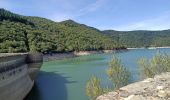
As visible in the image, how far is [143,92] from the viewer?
6664 millimetres

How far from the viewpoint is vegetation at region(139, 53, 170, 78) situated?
135ft

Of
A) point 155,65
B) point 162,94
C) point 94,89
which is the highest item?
point 162,94

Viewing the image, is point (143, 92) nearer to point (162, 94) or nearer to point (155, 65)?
point (162, 94)

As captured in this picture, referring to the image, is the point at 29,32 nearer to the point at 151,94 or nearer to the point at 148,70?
the point at 148,70

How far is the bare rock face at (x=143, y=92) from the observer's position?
6.42 m

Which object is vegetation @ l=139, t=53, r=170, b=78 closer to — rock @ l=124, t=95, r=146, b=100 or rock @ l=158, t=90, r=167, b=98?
rock @ l=158, t=90, r=167, b=98

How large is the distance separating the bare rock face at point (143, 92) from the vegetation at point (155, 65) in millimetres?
34396

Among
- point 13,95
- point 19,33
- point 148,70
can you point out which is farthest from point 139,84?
point 19,33

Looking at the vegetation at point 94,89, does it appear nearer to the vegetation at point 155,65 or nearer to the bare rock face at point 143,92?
the vegetation at point 155,65

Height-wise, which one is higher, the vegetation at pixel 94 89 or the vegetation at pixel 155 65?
the vegetation at pixel 155 65

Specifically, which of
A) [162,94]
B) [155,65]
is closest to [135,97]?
[162,94]

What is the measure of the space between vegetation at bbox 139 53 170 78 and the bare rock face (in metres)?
34.4

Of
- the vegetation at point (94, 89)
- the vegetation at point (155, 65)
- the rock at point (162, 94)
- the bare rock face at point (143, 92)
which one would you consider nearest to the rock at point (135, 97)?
the bare rock face at point (143, 92)

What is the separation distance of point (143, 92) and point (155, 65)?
3552 centimetres
